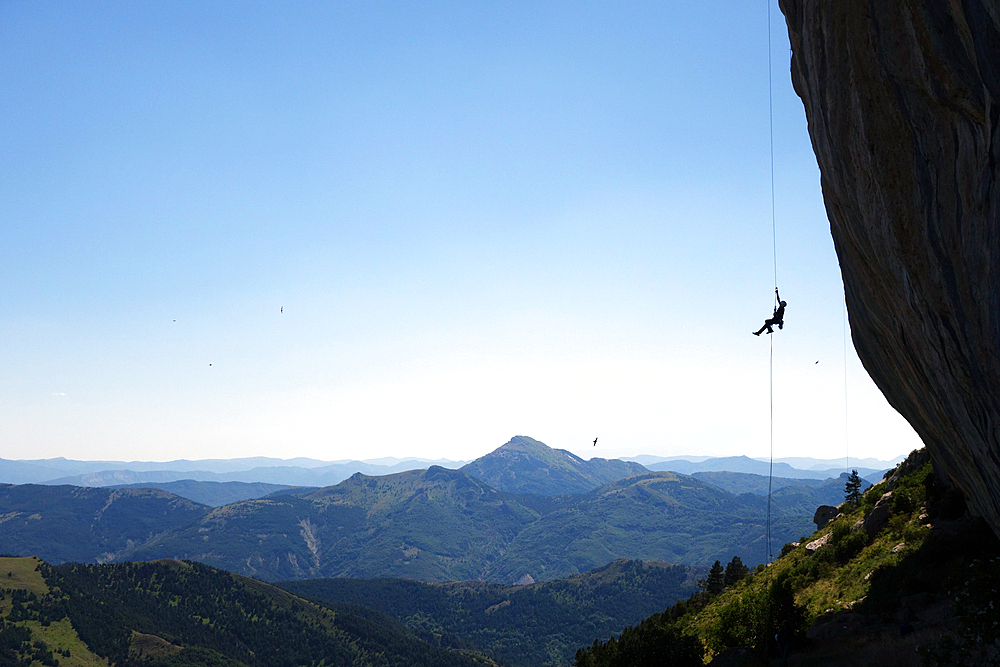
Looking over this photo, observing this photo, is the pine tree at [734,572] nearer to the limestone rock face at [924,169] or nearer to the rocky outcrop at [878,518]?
the rocky outcrop at [878,518]

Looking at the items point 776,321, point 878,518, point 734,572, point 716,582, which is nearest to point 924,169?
point 776,321

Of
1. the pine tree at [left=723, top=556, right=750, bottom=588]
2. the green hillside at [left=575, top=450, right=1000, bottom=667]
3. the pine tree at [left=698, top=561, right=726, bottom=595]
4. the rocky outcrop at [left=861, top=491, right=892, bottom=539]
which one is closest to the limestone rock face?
the green hillside at [left=575, top=450, right=1000, bottom=667]

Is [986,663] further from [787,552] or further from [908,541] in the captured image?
[787,552]

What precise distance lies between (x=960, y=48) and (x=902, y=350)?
10620 mm

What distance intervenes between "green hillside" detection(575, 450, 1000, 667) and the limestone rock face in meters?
5.61

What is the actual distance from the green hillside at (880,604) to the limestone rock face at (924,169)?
5.61 metres

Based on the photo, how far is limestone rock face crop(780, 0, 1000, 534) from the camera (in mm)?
11469

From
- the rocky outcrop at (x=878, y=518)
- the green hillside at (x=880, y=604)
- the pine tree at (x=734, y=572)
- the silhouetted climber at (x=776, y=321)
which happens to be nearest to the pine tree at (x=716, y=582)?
the pine tree at (x=734, y=572)

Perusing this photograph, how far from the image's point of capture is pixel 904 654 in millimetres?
21281

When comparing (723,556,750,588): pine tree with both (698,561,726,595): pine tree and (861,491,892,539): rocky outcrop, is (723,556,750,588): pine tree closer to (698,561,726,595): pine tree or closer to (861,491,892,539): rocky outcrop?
(698,561,726,595): pine tree

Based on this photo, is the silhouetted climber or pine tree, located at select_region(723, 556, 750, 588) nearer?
the silhouetted climber

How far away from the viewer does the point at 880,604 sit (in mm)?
26969

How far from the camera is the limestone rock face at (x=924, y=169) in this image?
37.6ft

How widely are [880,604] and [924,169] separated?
2261 cm
